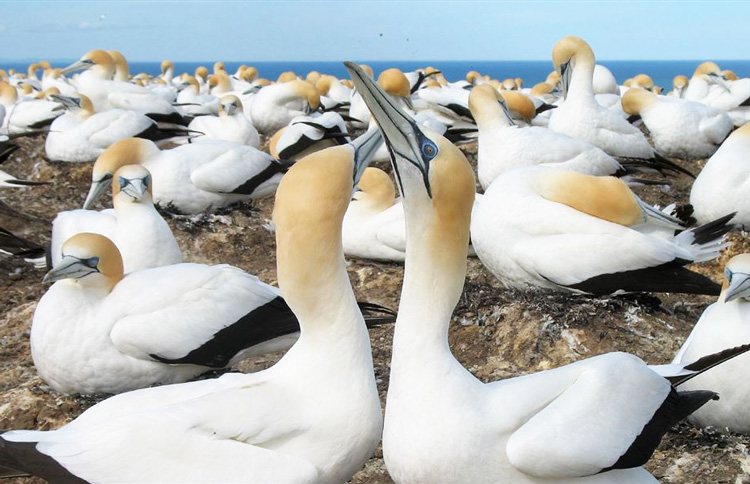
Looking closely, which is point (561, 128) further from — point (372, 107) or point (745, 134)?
point (372, 107)

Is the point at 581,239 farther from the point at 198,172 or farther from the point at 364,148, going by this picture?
the point at 198,172

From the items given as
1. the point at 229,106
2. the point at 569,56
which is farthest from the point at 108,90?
the point at 569,56

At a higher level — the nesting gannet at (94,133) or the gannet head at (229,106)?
the gannet head at (229,106)

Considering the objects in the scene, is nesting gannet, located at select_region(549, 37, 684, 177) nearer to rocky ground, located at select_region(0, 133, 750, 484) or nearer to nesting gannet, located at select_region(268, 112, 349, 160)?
rocky ground, located at select_region(0, 133, 750, 484)

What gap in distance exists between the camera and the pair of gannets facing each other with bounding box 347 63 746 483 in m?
2.39

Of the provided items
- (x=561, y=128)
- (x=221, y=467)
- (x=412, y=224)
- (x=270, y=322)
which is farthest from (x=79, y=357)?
(x=561, y=128)

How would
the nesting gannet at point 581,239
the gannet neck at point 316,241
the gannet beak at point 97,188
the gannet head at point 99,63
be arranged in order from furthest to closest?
1. the gannet head at point 99,63
2. the gannet beak at point 97,188
3. the nesting gannet at point 581,239
4. the gannet neck at point 316,241

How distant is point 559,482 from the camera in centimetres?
253

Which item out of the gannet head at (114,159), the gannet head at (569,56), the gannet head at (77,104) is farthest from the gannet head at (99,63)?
the gannet head at (569,56)

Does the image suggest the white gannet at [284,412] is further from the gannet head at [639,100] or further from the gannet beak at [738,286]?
the gannet head at [639,100]

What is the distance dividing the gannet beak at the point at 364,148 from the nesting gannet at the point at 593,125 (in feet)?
15.0

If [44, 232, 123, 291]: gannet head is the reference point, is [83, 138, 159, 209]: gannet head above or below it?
below

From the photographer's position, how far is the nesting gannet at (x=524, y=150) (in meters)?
6.16

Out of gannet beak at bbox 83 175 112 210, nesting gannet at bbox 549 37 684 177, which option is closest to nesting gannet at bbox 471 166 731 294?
nesting gannet at bbox 549 37 684 177
